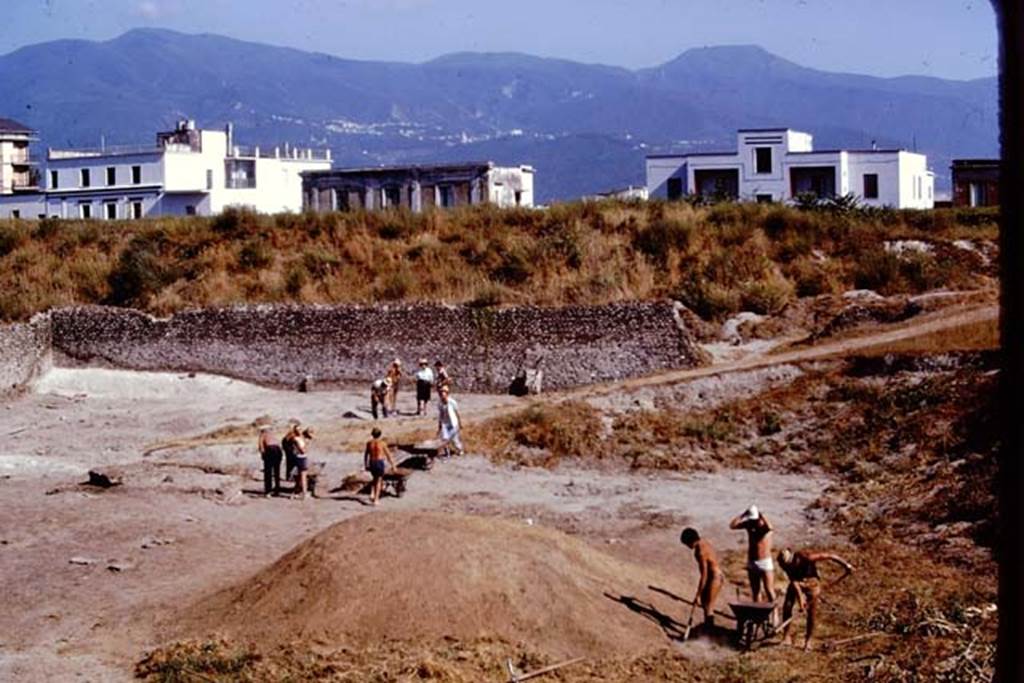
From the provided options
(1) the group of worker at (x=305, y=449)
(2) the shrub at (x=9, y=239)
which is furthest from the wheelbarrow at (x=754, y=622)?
(2) the shrub at (x=9, y=239)

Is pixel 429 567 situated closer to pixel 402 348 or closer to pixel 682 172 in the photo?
pixel 402 348

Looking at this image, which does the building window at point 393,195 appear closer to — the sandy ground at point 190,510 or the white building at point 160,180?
the white building at point 160,180

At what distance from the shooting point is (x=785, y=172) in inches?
2862

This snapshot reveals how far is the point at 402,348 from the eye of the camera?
3856 cm

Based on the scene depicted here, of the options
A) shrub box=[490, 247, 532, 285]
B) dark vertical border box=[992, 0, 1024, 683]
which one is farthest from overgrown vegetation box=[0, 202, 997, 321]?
dark vertical border box=[992, 0, 1024, 683]

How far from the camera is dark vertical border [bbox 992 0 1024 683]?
5.66 m

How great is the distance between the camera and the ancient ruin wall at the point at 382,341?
120 feet

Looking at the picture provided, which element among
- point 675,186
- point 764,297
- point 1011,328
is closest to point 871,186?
point 675,186

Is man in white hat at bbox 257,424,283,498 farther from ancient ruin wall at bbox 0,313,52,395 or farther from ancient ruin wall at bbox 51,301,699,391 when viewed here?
ancient ruin wall at bbox 0,313,52,395

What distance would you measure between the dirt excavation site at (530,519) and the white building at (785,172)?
3443cm

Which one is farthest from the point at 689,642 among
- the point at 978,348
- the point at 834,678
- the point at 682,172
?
the point at 682,172

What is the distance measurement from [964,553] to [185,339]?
25.9 meters

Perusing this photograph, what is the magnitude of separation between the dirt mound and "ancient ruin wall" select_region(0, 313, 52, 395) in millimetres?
22971

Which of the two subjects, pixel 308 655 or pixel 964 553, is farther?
pixel 964 553
